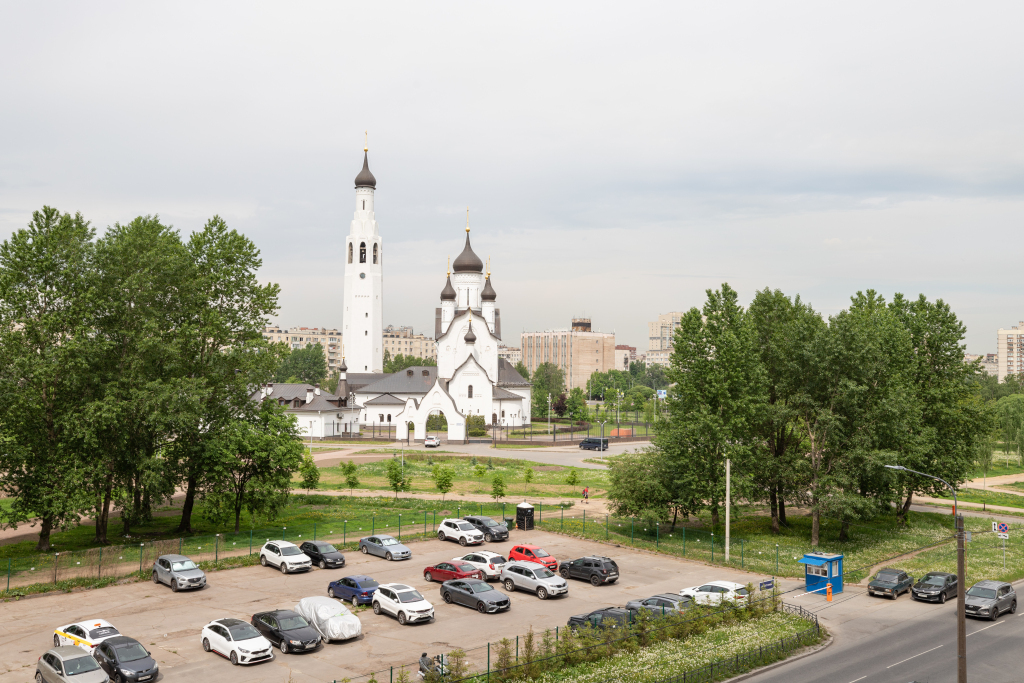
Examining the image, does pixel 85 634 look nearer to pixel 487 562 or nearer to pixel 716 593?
pixel 487 562

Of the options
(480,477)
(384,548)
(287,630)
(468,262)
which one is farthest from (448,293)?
(287,630)

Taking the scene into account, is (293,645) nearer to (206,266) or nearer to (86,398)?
(86,398)

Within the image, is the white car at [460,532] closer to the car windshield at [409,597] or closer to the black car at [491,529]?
the black car at [491,529]

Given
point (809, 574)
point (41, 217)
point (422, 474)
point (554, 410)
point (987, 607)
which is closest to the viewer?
point (987, 607)

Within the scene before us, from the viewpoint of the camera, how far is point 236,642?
2206 cm

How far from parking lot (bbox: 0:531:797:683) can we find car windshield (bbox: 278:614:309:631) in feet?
2.74

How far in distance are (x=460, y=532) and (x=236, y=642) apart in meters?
17.5

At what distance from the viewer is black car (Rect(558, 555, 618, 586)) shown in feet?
103

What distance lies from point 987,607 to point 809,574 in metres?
6.18

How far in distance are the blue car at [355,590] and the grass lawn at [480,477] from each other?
27.3 meters

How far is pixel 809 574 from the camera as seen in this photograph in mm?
30922

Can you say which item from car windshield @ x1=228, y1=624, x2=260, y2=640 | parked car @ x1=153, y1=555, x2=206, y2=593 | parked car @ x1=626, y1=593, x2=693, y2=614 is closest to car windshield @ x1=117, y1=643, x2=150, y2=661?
car windshield @ x1=228, y1=624, x2=260, y2=640

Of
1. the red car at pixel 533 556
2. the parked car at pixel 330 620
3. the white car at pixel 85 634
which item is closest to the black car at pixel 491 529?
the red car at pixel 533 556

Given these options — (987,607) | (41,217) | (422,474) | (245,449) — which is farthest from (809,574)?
(422,474)
